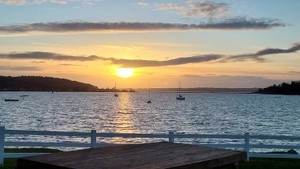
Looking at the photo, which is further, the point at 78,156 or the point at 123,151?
the point at 123,151

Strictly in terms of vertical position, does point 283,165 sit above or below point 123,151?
below

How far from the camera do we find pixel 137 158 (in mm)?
8617

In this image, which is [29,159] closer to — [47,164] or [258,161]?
[47,164]

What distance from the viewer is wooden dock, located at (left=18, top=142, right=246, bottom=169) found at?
309 inches

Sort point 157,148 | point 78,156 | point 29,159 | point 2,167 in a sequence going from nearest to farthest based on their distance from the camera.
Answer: point 29,159, point 78,156, point 157,148, point 2,167

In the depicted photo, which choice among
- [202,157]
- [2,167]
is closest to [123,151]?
[202,157]

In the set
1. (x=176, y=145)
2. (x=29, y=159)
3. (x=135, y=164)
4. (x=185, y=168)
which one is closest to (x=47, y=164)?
(x=29, y=159)

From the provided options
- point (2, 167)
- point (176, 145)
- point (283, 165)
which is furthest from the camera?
point (283, 165)

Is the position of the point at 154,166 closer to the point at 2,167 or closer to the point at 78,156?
the point at 78,156

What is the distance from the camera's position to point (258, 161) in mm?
16906

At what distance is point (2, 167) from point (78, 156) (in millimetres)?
6433

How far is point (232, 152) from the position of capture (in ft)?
34.6

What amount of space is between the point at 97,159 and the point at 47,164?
38.3 inches

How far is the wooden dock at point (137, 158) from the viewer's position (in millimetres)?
7852
